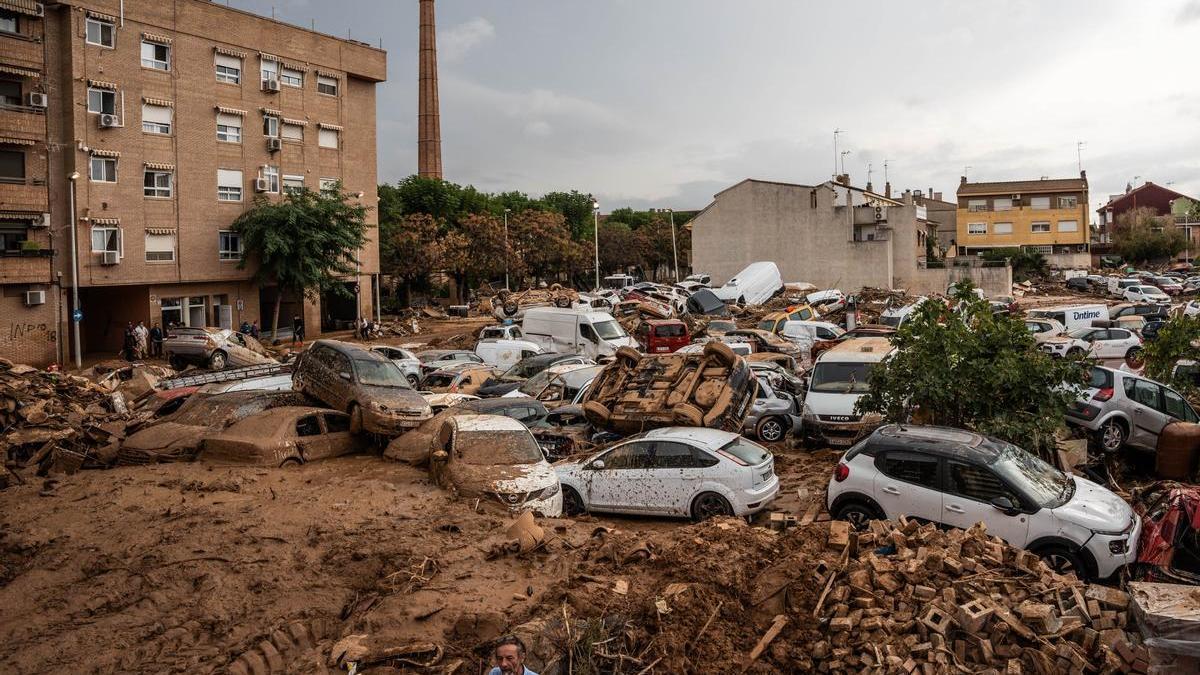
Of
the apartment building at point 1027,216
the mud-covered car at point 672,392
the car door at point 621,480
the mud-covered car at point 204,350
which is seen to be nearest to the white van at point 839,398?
the mud-covered car at point 672,392

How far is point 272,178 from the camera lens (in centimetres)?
3931

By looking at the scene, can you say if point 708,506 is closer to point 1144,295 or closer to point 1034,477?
A: point 1034,477

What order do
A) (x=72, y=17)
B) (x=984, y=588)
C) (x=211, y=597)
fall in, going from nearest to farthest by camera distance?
(x=984, y=588) < (x=211, y=597) < (x=72, y=17)

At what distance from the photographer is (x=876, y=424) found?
47.7 feet

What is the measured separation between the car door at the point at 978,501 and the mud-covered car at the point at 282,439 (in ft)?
31.2

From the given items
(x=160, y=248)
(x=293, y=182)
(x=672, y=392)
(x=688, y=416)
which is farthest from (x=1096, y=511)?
(x=293, y=182)

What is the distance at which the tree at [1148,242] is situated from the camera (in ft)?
249

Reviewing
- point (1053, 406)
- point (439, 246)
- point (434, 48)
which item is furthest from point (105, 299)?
point (434, 48)

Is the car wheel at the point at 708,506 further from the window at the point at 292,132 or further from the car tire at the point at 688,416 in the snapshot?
the window at the point at 292,132

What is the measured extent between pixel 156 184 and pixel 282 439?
26607mm

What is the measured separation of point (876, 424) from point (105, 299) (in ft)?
111

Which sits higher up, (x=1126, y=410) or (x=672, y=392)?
(x=672, y=392)

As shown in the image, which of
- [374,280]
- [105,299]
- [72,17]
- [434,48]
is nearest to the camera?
[72,17]

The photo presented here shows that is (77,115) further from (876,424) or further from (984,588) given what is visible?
(984,588)
